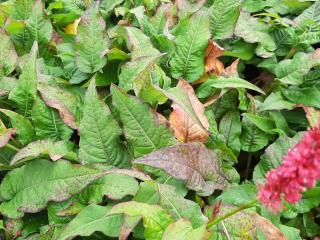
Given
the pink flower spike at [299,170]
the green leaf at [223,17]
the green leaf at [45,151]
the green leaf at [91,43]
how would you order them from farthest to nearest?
the green leaf at [223,17] → the green leaf at [91,43] → the green leaf at [45,151] → the pink flower spike at [299,170]

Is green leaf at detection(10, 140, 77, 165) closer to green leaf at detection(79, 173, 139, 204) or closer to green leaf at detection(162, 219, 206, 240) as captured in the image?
green leaf at detection(79, 173, 139, 204)

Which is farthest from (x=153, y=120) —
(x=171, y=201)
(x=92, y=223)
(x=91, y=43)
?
(x=91, y=43)

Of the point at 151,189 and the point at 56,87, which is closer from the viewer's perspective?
the point at 151,189

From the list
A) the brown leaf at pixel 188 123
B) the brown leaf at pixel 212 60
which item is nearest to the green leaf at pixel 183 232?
the brown leaf at pixel 188 123

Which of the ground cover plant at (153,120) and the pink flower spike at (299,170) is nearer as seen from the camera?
the pink flower spike at (299,170)

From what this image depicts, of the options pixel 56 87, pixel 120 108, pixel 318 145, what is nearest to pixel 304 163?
pixel 318 145

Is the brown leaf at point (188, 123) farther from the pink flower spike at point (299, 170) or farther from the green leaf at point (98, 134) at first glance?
the pink flower spike at point (299, 170)

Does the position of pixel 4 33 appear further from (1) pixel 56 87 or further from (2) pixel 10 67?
(1) pixel 56 87
